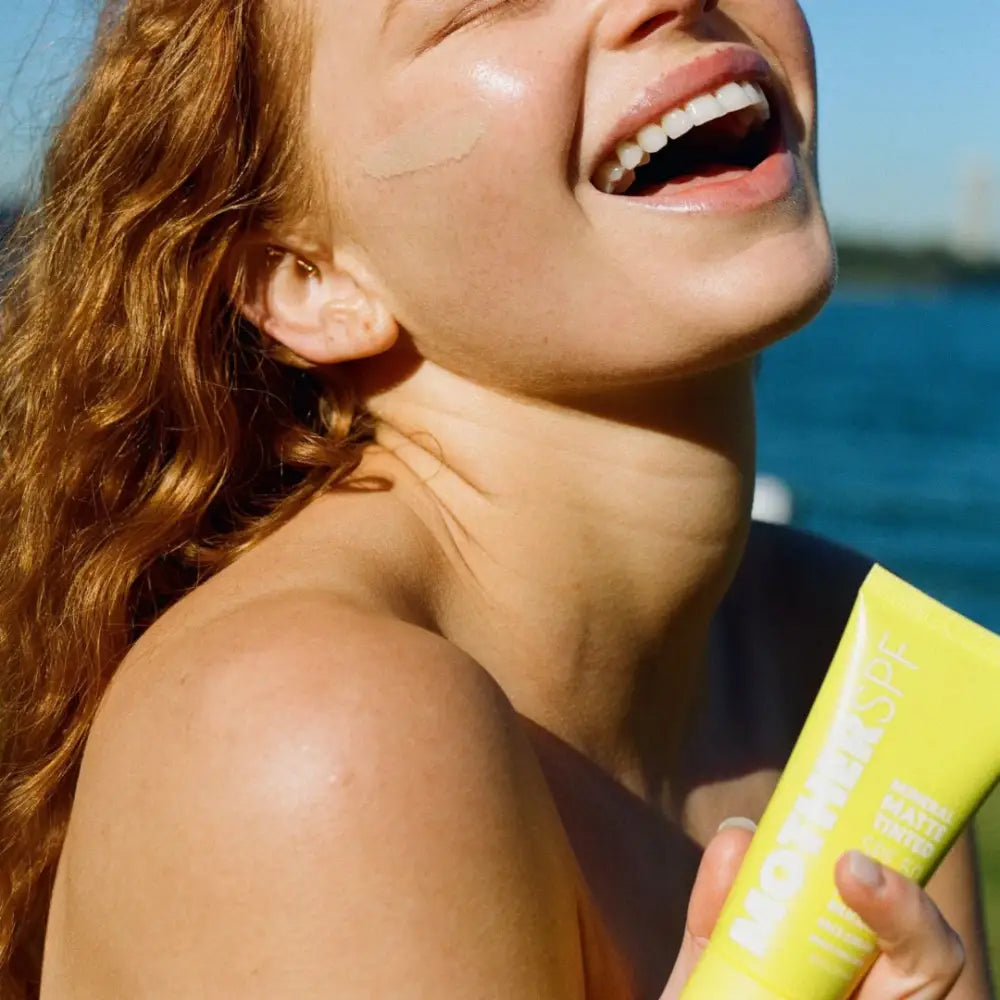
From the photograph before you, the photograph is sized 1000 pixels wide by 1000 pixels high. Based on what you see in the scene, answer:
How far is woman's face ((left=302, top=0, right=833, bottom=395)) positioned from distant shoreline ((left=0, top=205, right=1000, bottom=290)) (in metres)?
61.3

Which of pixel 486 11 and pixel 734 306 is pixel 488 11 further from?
pixel 734 306

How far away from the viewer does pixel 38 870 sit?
1.99 metres

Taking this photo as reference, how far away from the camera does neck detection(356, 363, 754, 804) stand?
6.37 ft

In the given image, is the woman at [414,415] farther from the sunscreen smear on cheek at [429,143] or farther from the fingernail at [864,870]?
the fingernail at [864,870]

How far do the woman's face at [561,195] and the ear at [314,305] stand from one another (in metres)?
0.10

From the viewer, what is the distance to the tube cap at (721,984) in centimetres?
130

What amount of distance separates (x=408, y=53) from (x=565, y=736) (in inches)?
34.3

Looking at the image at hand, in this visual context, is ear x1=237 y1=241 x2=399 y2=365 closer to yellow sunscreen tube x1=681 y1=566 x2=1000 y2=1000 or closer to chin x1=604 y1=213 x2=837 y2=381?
chin x1=604 y1=213 x2=837 y2=381

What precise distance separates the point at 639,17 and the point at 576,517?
62 centimetres

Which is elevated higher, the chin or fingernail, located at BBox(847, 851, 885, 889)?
the chin

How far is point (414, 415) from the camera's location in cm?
204

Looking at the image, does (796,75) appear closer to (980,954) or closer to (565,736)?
(565,736)

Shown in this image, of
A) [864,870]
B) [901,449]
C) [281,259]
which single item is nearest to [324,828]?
[864,870]

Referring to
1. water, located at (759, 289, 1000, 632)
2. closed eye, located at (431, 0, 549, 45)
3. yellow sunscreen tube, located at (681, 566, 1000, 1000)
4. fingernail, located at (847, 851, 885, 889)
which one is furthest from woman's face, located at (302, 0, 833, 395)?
water, located at (759, 289, 1000, 632)
